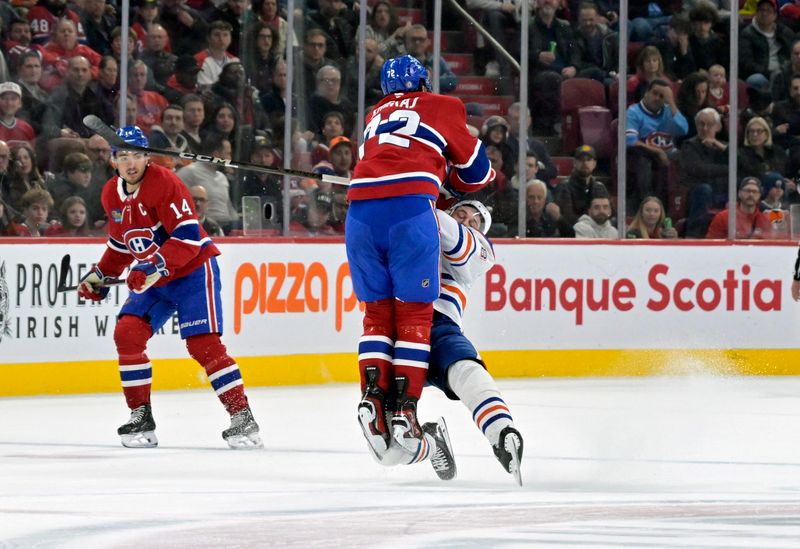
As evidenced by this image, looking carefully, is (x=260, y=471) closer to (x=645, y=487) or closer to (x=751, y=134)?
(x=645, y=487)

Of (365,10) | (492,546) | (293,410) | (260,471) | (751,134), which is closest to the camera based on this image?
(492,546)

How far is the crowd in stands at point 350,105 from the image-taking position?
8305 millimetres

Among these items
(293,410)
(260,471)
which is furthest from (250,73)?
(260,471)

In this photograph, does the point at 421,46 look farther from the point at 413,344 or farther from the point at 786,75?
the point at 413,344

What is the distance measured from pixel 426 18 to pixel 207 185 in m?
1.83

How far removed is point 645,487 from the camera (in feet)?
15.8

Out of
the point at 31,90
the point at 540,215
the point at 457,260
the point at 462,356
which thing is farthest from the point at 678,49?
the point at 462,356

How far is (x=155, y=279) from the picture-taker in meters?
5.83

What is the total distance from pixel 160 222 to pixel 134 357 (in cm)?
55

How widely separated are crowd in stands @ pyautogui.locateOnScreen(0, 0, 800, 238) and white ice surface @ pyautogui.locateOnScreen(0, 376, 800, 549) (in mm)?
1353

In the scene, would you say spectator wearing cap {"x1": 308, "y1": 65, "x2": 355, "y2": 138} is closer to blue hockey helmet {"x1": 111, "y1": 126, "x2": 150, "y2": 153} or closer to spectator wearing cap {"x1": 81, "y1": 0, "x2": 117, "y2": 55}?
spectator wearing cap {"x1": 81, "y1": 0, "x2": 117, "y2": 55}

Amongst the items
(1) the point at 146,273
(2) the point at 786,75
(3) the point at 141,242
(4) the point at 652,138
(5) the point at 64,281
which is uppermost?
(2) the point at 786,75

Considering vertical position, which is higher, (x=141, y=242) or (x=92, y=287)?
(x=141, y=242)

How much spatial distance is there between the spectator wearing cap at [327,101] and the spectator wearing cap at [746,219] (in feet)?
7.95
